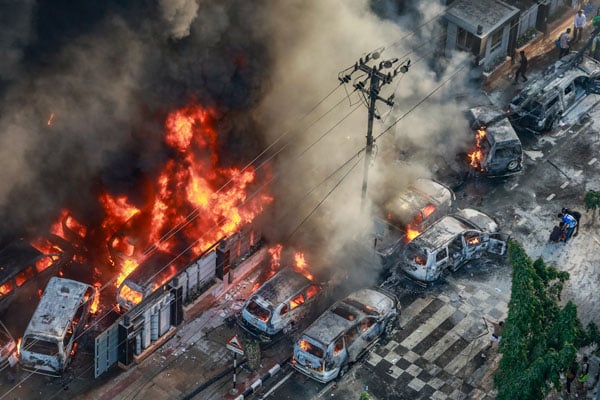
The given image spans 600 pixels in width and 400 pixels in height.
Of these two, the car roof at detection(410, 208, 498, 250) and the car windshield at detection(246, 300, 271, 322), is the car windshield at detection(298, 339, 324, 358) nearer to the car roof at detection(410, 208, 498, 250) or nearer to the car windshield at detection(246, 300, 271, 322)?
the car windshield at detection(246, 300, 271, 322)

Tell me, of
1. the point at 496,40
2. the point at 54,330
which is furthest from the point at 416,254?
the point at 496,40

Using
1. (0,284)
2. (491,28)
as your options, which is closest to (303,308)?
(0,284)

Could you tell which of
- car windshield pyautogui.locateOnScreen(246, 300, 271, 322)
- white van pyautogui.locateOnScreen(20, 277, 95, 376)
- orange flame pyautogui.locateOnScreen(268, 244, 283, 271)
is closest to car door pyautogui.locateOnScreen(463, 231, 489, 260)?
orange flame pyautogui.locateOnScreen(268, 244, 283, 271)

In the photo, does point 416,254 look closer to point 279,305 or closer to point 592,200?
point 279,305

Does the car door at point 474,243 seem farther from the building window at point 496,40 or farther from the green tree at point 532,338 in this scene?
the building window at point 496,40

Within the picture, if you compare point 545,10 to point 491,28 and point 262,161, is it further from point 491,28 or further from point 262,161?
point 262,161

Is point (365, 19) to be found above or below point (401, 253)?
above
